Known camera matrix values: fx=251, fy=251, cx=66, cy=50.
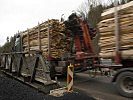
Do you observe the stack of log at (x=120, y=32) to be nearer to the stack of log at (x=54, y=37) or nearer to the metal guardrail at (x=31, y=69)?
the metal guardrail at (x=31, y=69)

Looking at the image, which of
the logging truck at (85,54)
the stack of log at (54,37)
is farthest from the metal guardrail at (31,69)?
the stack of log at (54,37)

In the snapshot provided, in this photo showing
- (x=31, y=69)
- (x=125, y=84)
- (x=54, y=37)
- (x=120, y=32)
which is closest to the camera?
(x=125, y=84)

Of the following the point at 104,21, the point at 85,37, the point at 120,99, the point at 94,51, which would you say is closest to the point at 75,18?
the point at 85,37

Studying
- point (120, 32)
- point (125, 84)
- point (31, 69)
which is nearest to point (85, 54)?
point (31, 69)

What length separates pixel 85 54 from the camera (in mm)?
10680

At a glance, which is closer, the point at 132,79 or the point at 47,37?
the point at 132,79

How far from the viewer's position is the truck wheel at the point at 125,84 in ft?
23.8

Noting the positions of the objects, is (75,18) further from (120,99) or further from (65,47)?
(120,99)

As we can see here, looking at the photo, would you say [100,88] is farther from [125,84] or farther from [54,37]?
[54,37]

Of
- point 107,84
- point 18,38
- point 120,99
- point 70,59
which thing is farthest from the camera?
point 18,38

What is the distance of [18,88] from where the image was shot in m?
7.36

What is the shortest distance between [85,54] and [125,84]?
344 centimetres

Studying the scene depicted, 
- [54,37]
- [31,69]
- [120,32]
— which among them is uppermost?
[54,37]

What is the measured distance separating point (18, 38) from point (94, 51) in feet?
16.5
